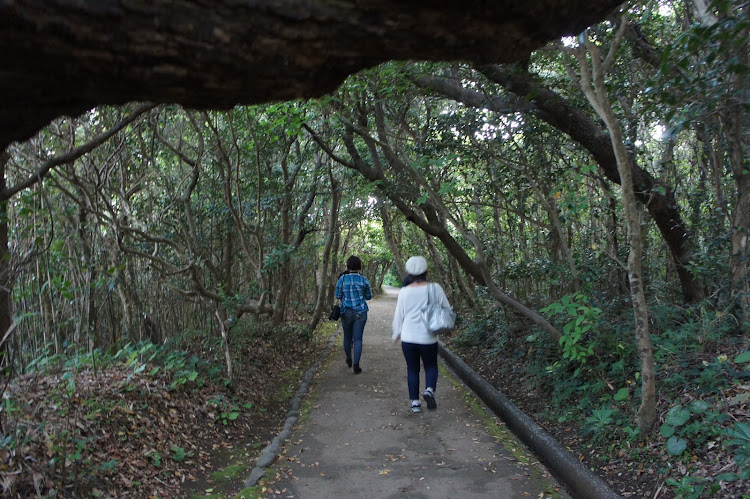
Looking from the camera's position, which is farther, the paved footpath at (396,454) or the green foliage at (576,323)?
the green foliage at (576,323)

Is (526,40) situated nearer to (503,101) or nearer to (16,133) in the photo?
(16,133)

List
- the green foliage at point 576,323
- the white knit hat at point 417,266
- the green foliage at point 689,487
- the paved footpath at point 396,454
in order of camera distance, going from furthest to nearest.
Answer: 1. the white knit hat at point 417,266
2. the green foliage at point 576,323
3. the paved footpath at point 396,454
4. the green foliage at point 689,487

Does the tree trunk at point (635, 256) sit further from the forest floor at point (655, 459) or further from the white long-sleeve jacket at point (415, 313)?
the white long-sleeve jacket at point (415, 313)

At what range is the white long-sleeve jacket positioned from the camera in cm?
612

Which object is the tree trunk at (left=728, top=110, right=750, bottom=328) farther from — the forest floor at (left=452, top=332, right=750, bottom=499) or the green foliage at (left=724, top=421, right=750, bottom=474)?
the green foliage at (left=724, top=421, right=750, bottom=474)

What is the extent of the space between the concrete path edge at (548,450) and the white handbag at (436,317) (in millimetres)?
1255

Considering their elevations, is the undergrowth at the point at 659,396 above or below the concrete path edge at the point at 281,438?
above

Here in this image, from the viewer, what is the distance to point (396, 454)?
5.16 meters

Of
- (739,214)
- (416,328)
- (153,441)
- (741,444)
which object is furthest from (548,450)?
(153,441)

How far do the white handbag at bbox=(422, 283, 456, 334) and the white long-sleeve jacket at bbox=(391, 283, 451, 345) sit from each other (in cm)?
4

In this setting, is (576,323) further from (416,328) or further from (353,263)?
(353,263)

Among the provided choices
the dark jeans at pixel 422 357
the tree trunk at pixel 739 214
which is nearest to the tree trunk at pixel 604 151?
the tree trunk at pixel 739 214

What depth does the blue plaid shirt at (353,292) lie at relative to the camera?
28.8ft

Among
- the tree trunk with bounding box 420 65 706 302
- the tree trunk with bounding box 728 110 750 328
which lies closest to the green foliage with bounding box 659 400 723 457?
the tree trunk with bounding box 728 110 750 328
